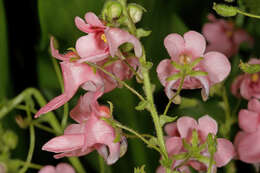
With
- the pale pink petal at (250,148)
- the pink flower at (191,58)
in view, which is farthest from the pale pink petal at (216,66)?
the pale pink petal at (250,148)

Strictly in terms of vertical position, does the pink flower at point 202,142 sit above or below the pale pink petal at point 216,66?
below

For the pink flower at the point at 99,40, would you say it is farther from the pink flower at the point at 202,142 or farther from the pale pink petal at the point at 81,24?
the pink flower at the point at 202,142

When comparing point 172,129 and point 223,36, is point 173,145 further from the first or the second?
point 223,36

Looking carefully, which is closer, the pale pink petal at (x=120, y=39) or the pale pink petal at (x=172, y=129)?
the pale pink petal at (x=120, y=39)

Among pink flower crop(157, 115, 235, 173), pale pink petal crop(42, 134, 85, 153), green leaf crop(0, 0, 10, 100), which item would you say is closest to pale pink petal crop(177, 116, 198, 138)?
pink flower crop(157, 115, 235, 173)

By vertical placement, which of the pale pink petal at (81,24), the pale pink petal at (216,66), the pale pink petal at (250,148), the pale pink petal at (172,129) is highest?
the pale pink petal at (81,24)

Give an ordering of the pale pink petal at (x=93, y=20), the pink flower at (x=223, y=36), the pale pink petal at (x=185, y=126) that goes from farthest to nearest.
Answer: the pink flower at (x=223, y=36) < the pale pink petal at (x=185, y=126) < the pale pink petal at (x=93, y=20)

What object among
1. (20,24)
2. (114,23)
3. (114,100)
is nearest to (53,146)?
(114,23)

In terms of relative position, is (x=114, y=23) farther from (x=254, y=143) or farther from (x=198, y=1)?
(x=198, y=1)

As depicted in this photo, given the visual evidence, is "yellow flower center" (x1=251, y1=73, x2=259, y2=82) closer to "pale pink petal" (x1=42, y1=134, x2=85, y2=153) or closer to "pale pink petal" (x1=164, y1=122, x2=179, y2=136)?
"pale pink petal" (x1=164, y1=122, x2=179, y2=136)
